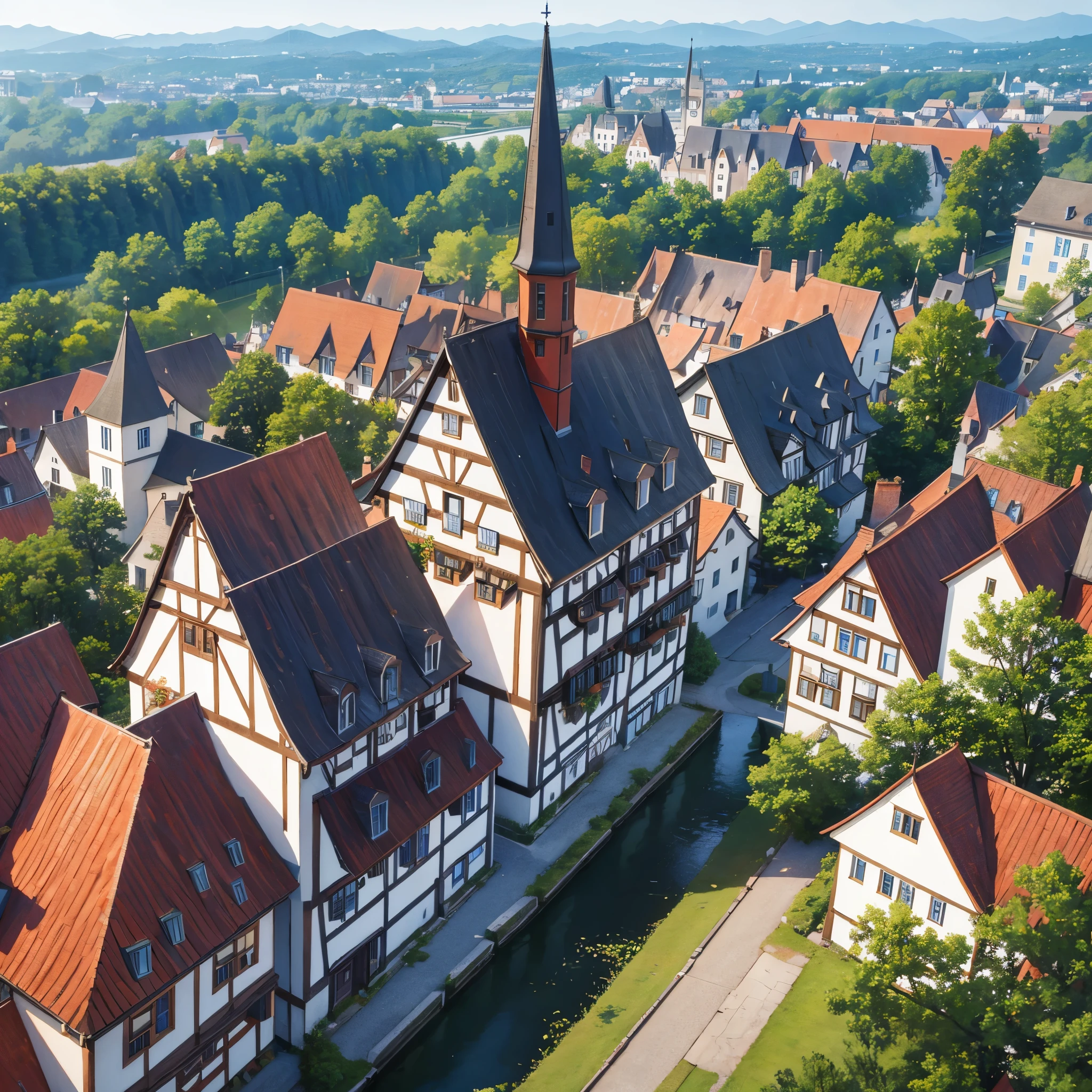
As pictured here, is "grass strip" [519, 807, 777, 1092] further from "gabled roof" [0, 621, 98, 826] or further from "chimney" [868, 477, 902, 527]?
"gabled roof" [0, 621, 98, 826]

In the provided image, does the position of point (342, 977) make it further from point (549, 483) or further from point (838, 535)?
point (838, 535)

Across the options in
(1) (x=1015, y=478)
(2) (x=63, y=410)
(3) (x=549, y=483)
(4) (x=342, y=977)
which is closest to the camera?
(4) (x=342, y=977)

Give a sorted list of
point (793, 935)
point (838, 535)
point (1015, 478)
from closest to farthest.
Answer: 1. point (793, 935)
2. point (1015, 478)
3. point (838, 535)

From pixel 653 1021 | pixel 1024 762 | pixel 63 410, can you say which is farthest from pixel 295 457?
pixel 63 410

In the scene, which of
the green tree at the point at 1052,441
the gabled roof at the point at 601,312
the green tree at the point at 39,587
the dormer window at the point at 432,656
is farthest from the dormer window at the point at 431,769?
the gabled roof at the point at 601,312

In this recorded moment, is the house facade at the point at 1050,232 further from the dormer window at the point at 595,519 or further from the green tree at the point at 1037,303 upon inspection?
the dormer window at the point at 595,519

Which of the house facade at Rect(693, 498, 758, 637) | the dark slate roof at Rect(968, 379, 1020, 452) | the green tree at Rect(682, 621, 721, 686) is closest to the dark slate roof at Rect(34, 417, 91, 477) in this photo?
the house facade at Rect(693, 498, 758, 637)
